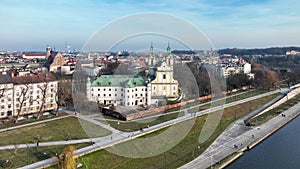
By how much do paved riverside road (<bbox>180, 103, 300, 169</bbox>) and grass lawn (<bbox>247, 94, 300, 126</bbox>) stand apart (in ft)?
2.24

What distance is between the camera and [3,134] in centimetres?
2489

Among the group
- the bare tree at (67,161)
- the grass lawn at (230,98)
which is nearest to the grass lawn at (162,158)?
the bare tree at (67,161)

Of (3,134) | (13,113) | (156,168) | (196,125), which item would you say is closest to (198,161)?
(156,168)

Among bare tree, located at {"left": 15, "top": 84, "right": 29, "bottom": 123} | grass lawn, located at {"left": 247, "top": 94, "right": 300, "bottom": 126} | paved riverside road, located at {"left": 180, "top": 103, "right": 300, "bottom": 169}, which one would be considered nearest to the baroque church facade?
bare tree, located at {"left": 15, "top": 84, "right": 29, "bottom": 123}

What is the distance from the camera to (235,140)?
26.5 meters

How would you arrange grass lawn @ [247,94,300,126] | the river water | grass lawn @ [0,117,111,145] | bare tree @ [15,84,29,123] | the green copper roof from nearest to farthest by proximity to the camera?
the river water, grass lawn @ [0,117,111,145], bare tree @ [15,84,29,123], grass lawn @ [247,94,300,126], the green copper roof

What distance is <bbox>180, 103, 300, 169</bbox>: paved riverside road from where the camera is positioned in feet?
70.3

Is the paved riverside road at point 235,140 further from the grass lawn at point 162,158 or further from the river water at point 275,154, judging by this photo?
the river water at point 275,154

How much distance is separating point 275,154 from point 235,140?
3.53 m

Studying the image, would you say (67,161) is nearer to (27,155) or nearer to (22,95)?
(27,155)

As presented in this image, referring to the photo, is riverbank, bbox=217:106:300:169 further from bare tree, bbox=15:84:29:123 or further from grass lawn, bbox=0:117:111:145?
bare tree, bbox=15:84:29:123

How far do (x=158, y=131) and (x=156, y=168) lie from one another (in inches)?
272

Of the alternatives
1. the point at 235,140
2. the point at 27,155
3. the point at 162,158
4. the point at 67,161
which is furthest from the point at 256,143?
the point at 27,155

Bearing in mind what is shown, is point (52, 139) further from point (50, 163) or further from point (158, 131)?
point (158, 131)
